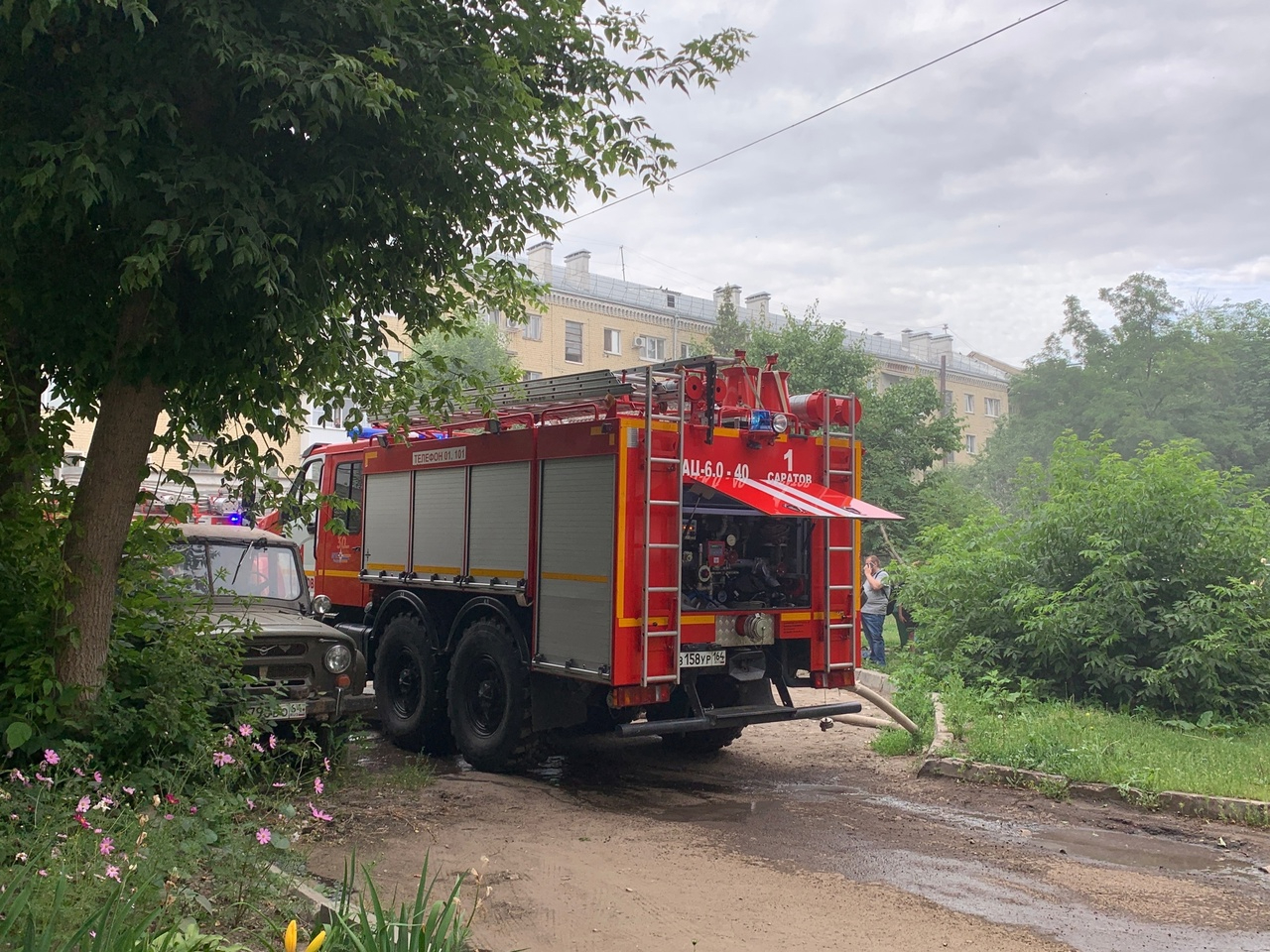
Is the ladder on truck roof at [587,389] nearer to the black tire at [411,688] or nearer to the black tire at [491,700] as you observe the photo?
the black tire at [491,700]

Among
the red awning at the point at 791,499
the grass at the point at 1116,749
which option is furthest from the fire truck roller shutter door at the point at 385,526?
the grass at the point at 1116,749

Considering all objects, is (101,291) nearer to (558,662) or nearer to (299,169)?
(299,169)

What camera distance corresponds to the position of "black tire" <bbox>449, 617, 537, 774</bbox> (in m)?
8.62

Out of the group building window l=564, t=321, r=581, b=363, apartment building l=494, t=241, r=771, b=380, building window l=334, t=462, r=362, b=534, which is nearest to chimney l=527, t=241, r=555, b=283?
apartment building l=494, t=241, r=771, b=380

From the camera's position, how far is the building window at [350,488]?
36.9ft

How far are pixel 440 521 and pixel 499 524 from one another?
994 millimetres

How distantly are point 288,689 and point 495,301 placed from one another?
337 centimetres

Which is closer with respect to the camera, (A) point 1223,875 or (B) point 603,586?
(A) point 1223,875

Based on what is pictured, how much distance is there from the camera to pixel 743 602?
8.79 metres

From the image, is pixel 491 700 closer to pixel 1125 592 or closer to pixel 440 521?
pixel 440 521

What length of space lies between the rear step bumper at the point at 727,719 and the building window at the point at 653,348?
137 ft

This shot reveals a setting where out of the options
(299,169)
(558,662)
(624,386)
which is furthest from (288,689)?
(299,169)

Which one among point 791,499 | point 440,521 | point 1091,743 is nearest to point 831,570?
point 791,499

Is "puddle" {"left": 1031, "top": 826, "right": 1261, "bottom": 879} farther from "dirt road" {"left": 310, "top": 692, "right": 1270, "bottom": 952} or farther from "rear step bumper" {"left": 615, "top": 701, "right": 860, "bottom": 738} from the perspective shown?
"rear step bumper" {"left": 615, "top": 701, "right": 860, "bottom": 738}
